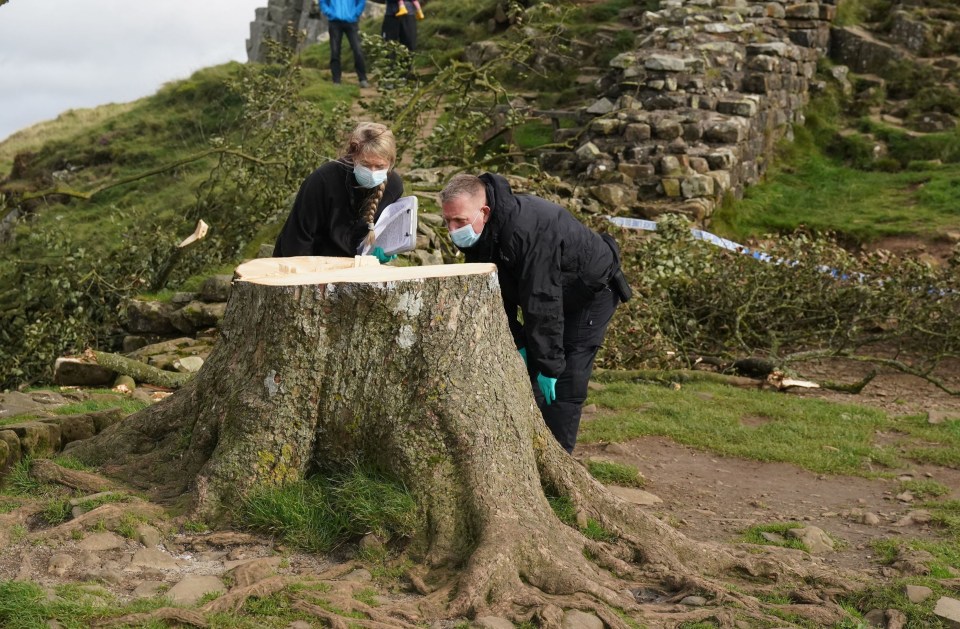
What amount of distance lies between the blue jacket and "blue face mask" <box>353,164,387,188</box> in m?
12.8

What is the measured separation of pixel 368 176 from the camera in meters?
5.98

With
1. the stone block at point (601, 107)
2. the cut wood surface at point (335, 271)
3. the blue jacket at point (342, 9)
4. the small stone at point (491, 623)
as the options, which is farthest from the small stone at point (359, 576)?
the blue jacket at point (342, 9)

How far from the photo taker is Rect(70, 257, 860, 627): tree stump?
453 cm

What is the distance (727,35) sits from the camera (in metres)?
16.4

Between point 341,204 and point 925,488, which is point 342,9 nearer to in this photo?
point 341,204

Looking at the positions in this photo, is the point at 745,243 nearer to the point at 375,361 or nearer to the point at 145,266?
the point at 145,266

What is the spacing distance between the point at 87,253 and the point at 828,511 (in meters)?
8.13

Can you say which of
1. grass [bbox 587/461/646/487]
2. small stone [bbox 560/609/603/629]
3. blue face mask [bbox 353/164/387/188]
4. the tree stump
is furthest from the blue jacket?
small stone [bbox 560/609/603/629]

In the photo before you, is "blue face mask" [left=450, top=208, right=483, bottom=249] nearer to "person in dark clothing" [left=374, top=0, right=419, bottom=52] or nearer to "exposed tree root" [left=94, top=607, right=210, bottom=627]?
"exposed tree root" [left=94, top=607, right=210, bottom=627]

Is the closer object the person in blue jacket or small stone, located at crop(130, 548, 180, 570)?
small stone, located at crop(130, 548, 180, 570)

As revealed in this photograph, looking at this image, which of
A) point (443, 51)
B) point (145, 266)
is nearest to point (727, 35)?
point (443, 51)

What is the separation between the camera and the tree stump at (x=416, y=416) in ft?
14.9

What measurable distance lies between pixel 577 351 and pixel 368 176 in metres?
1.51

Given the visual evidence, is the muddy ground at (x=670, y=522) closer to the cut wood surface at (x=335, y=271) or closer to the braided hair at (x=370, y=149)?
the cut wood surface at (x=335, y=271)
